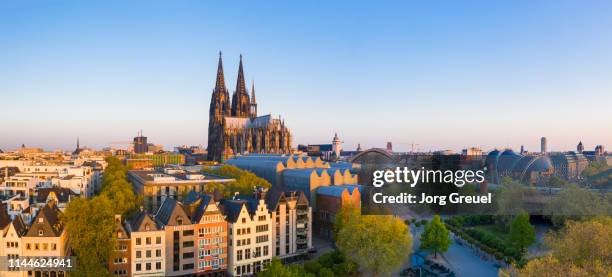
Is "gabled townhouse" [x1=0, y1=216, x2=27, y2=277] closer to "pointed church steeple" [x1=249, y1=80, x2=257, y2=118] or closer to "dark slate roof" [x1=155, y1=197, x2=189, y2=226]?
"dark slate roof" [x1=155, y1=197, x2=189, y2=226]

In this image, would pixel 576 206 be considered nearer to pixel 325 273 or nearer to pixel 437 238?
pixel 437 238

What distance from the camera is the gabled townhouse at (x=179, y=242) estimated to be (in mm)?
46562

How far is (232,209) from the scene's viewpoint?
51750mm

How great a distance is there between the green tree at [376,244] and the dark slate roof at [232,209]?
468 inches

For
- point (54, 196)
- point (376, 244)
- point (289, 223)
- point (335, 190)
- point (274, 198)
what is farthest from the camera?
point (335, 190)

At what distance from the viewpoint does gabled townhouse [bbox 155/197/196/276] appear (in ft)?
153

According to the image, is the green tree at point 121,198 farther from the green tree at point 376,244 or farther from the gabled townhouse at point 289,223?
the green tree at point 376,244

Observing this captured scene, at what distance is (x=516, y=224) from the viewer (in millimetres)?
56375

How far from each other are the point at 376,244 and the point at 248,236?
14.5 metres

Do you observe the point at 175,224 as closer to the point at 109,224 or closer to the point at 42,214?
the point at 109,224

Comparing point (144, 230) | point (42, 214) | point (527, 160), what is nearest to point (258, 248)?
point (144, 230)

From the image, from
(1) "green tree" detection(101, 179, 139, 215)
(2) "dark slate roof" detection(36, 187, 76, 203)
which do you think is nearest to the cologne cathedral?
(1) "green tree" detection(101, 179, 139, 215)

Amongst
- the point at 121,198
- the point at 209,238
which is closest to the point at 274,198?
the point at 209,238

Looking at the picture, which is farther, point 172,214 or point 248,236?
point 248,236
